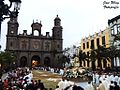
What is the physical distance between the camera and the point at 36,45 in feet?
275

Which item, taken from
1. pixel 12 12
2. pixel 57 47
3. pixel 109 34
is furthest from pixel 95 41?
pixel 12 12

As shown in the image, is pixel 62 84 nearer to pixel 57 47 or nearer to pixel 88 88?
pixel 88 88

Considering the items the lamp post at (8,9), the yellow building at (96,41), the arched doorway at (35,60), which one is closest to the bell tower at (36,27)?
the arched doorway at (35,60)

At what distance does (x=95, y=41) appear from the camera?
59.2 meters

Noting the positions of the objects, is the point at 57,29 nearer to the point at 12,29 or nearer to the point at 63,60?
the point at 63,60

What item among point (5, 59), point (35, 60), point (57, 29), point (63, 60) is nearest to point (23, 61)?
point (35, 60)

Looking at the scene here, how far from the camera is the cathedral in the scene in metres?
81.0

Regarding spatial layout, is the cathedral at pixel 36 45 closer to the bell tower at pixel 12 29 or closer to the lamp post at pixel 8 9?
the bell tower at pixel 12 29

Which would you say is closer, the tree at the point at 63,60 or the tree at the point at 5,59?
the tree at the point at 5,59

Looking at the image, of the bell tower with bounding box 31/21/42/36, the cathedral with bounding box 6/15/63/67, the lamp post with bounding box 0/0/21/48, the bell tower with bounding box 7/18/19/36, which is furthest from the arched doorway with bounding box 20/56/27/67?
the lamp post with bounding box 0/0/21/48

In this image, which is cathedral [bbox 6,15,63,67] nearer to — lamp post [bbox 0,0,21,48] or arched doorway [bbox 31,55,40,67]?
arched doorway [bbox 31,55,40,67]

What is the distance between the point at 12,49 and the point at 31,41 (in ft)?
24.2

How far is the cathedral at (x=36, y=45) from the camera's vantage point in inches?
3189

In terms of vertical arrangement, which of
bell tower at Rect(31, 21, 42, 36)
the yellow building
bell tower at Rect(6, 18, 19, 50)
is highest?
bell tower at Rect(31, 21, 42, 36)
